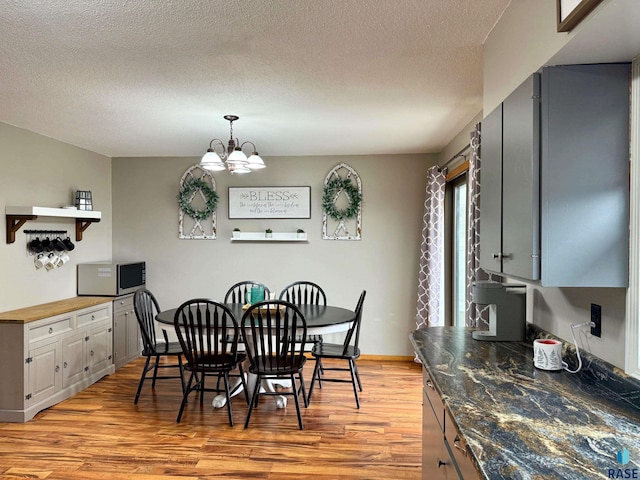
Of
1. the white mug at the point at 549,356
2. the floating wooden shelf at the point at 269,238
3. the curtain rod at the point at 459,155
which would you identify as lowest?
the white mug at the point at 549,356

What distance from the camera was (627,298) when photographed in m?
1.60

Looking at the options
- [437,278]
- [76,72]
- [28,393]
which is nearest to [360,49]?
[76,72]

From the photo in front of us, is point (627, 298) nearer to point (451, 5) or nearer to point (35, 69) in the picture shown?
point (451, 5)

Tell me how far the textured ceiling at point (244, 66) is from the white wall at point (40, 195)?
26 cm

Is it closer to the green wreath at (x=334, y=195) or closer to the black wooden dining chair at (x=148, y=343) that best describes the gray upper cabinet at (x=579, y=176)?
the black wooden dining chair at (x=148, y=343)

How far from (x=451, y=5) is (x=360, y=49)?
588 millimetres

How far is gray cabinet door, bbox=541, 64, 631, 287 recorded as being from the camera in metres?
1.62

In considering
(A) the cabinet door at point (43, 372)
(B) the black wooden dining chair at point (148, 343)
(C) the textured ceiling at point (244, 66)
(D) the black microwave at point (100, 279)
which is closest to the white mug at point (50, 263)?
(D) the black microwave at point (100, 279)

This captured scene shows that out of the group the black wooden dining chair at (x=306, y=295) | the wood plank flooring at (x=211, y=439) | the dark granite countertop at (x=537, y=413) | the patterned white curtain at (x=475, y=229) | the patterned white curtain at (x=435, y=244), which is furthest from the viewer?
the patterned white curtain at (x=435, y=244)

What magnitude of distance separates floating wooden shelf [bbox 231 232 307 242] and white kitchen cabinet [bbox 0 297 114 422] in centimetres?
162

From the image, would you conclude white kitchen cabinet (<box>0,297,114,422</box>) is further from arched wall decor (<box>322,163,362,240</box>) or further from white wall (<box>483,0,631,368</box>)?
white wall (<box>483,0,631,368</box>)

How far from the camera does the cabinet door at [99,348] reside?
4.64 m

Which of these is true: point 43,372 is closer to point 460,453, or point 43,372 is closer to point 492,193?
point 460,453

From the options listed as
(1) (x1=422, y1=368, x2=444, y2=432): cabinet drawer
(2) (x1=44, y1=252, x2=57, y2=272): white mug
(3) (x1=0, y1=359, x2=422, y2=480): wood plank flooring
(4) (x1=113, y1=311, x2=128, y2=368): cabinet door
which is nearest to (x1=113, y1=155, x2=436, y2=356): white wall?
(4) (x1=113, y1=311, x2=128, y2=368): cabinet door
